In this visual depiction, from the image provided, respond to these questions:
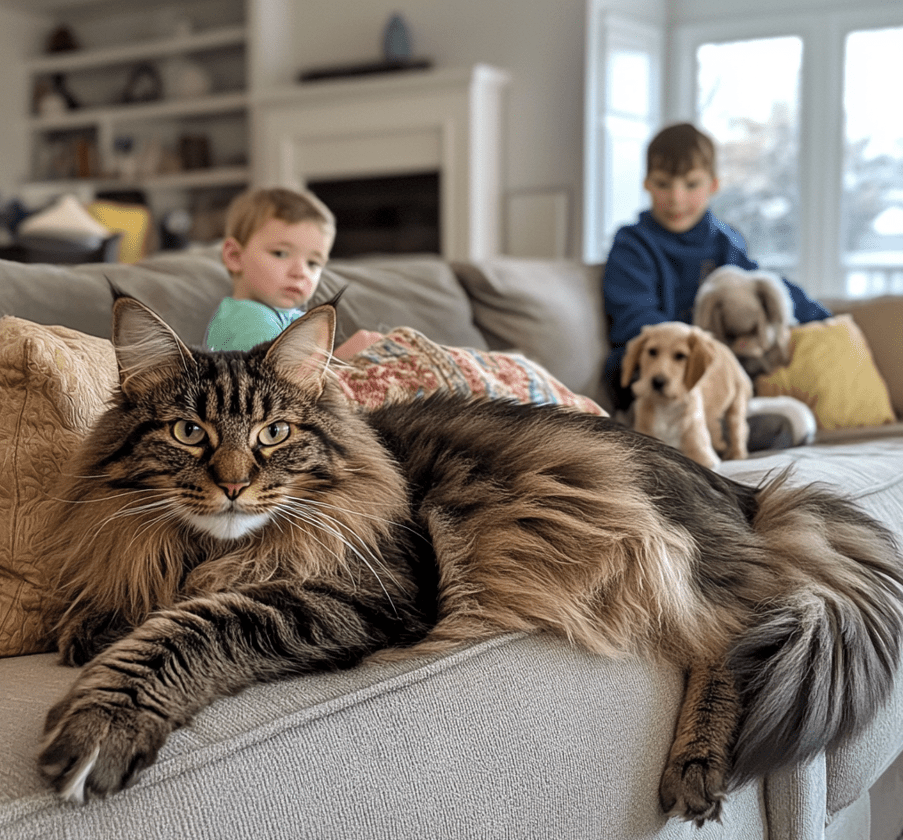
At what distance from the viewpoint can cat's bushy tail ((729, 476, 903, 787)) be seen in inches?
42.8

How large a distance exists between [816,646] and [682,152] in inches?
88.4

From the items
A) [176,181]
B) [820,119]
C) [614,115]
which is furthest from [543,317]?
[176,181]

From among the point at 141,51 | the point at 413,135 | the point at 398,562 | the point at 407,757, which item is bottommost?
the point at 407,757

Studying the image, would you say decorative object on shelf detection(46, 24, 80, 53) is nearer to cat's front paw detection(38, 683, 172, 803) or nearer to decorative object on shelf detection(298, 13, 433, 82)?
decorative object on shelf detection(298, 13, 433, 82)

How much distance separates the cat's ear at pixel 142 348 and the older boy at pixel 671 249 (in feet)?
6.88

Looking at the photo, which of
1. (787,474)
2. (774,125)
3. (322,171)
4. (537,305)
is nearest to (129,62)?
(322,171)

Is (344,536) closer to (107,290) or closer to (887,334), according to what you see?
(107,290)

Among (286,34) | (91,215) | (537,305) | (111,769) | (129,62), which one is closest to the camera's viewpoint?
(111,769)

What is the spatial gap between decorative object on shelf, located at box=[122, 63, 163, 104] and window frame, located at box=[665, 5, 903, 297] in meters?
4.41

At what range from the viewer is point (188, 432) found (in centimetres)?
105

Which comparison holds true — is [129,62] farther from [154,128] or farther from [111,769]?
[111,769]

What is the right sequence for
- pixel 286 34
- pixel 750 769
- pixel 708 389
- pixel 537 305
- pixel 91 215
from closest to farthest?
1. pixel 750 769
2. pixel 708 389
3. pixel 537 305
4. pixel 91 215
5. pixel 286 34

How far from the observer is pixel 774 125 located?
20.5 feet

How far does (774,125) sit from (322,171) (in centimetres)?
302
